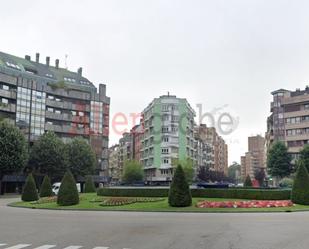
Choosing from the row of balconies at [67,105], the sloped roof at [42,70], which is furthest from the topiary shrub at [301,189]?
the sloped roof at [42,70]

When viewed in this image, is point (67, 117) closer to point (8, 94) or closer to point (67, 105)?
point (67, 105)

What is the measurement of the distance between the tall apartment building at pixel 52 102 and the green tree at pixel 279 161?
41.1 m

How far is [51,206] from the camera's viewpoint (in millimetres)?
41875

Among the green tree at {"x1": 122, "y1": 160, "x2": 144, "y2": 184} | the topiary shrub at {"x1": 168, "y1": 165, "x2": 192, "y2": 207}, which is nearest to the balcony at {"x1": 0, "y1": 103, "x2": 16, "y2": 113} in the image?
the green tree at {"x1": 122, "y1": 160, "x2": 144, "y2": 184}

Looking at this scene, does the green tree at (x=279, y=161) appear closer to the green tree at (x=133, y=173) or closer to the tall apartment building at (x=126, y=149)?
the green tree at (x=133, y=173)

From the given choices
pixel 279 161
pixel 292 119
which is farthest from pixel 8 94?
pixel 292 119

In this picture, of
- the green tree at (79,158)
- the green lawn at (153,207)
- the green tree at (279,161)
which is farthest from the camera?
the green tree at (279,161)

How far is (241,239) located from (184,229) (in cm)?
421

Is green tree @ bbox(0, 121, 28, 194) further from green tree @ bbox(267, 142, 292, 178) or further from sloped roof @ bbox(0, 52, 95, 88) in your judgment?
green tree @ bbox(267, 142, 292, 178)

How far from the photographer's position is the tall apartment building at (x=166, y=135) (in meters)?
115

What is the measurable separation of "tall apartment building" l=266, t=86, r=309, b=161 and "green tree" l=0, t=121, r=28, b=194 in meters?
63.3

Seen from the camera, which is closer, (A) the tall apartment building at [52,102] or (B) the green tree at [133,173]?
(A) the tall apartment building at [52,102]

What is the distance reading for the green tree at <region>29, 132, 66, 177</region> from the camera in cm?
7931

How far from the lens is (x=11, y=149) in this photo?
6806 centimetres
